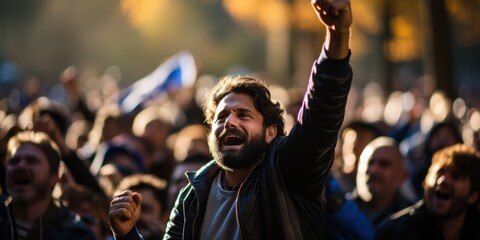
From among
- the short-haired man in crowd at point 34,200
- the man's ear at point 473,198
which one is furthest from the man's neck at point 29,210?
the man's ear at point 473,198

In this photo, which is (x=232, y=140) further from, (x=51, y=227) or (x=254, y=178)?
(x=51, y=227)

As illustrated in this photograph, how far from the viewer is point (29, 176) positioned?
6.91 m

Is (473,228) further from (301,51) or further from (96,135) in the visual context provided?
A: (301,51)

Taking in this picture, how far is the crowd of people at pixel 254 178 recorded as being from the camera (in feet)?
15.7

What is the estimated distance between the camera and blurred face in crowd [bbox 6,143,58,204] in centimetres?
677

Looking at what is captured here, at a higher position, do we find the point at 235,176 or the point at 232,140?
the point at 232,140

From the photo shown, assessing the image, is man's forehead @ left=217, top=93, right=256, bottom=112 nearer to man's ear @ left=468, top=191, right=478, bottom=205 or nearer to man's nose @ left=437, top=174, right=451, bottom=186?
man's nose @ left=437, top=174, right=451, bottom=186

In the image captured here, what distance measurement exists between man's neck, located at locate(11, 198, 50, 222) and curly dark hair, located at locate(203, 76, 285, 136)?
179 centimetres

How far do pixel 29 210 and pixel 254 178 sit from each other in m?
2.21

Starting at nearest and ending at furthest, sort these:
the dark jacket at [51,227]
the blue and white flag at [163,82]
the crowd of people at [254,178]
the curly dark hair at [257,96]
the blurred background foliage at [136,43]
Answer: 1. the crowd of people at [254,178]
2. the curly dark hair at [257,96]
3. the dark jacket at [51,227]
4. the blue and white flag at [163,82]
5. the blurred background foliage at [136,43]

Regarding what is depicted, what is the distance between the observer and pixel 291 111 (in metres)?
11.0

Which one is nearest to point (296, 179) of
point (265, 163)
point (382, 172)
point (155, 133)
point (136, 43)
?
point (265, 163)

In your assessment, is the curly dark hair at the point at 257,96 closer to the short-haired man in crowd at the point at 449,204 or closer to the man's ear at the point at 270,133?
the man's ear at the point at 270,133

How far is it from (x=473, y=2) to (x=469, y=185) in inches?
498
